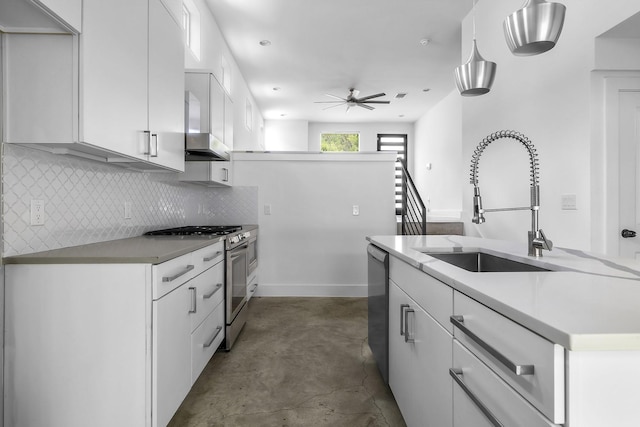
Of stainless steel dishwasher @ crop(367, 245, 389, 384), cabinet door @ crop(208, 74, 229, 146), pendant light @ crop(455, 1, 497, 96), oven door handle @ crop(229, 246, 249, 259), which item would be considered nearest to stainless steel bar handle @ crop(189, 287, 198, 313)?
oven door handle @ crop(229, 246, 249, 259)

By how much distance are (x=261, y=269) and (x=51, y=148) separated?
2910 mm

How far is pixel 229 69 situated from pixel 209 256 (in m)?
3.75

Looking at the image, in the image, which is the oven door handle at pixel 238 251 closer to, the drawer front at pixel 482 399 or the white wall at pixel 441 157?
the drawer front at pixel 482 399

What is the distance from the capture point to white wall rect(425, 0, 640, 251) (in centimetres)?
248

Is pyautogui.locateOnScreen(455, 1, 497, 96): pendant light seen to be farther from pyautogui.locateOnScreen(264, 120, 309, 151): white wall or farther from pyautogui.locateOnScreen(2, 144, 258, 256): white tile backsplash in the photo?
pyautogui.locateOnScreen(264, 120, 309, 151): white wall

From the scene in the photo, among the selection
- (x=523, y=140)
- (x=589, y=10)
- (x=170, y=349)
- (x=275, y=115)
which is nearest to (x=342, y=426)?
(x=170, y=349)

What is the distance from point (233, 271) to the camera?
8.77 ft

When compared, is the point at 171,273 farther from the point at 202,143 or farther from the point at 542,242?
the point at 542,242

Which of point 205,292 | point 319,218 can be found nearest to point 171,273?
point 205,292

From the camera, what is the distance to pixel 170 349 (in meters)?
1.56

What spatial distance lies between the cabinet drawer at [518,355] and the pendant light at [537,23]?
3.49ft

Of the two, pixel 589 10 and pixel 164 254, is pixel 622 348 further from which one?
pixel 589 10

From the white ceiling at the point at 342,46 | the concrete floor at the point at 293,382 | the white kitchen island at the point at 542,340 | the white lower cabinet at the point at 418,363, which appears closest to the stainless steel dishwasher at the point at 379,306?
the white lower cabinet at the point at 418,363

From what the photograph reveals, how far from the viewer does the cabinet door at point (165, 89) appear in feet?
6.20
